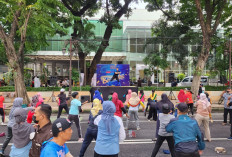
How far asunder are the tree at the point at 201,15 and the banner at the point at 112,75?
6127 mm

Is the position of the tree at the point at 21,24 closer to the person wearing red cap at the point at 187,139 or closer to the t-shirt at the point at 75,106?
the t-shirt at the point at 75,106

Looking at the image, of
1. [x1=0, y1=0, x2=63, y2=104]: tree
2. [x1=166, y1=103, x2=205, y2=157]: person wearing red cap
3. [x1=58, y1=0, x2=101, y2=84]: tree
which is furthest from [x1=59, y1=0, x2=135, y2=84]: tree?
[x1=166, y1=103, x2=205, y2=157]: person wearing red cap

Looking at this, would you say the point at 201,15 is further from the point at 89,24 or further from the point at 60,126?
the point at 60,126

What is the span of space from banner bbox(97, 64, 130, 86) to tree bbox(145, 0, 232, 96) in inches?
241

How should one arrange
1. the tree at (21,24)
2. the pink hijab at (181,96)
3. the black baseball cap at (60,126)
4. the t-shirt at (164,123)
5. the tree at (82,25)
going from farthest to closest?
the tree at (82,25)
the tree at (21,24)
the pink hijab at (181,96)
the t-shirt at (164,123)
the black baseball cap at (60,126)

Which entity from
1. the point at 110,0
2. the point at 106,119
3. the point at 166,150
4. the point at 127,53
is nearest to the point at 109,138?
the point at 106,119

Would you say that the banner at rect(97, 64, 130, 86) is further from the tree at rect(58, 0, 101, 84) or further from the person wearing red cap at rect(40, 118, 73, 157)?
the person wearing red cap at rect(40, 118, 73, 157)

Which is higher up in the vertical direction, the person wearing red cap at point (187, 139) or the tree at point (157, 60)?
the tree at point (157, 60)

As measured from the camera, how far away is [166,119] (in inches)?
215

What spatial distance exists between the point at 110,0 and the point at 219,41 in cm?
1162

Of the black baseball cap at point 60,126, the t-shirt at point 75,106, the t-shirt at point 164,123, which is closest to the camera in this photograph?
the black baseball cap at point 60,126

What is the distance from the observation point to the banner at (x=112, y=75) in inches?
794

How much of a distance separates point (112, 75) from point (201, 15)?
8.87m

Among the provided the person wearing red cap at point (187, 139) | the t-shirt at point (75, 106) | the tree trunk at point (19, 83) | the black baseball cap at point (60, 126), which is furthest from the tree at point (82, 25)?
the black baseball cap at point (60, 126)
